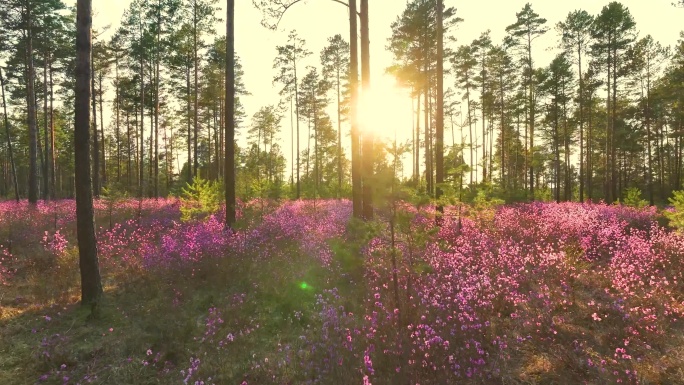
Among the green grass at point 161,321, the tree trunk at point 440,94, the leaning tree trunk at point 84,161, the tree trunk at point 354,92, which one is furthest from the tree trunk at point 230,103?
the tree trunk at point 440,94

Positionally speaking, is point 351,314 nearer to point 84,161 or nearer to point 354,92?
point 84,161

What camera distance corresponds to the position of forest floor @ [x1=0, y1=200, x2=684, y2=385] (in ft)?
13.6

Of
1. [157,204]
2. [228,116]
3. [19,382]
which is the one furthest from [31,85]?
[19,382]

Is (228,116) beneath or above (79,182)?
above

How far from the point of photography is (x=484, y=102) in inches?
1352

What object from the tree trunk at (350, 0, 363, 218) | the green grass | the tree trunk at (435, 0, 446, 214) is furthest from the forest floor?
the tree trunk at (435, 0, 446, 214)

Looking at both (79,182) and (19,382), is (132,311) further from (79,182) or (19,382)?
(79,182)

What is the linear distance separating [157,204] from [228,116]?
9939mm

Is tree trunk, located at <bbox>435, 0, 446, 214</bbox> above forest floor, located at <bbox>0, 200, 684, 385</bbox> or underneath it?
above

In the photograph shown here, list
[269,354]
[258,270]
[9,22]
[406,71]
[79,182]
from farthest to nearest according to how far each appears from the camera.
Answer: [406,71] → [9,22] → [258,270] → [79,182] → [269,354]

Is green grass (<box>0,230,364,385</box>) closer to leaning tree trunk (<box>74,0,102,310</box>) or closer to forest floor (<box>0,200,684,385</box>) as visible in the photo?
forest floor (<box>0,200,684,385</box>)

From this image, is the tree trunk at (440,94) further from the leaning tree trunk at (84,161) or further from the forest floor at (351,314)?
the leaning tree trunk at (84,161)

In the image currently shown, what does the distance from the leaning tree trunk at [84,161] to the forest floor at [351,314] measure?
0.52m

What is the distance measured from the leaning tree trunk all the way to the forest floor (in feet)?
1.72
